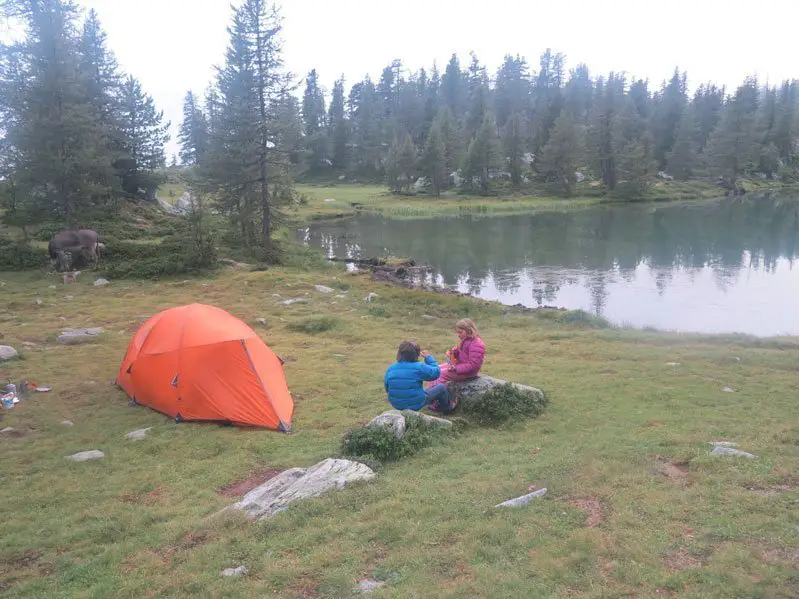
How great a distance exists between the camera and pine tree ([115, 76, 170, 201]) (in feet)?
137

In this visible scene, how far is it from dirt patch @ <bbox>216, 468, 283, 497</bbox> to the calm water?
16794mm

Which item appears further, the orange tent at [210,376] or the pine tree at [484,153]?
the pine tree at [484,153]

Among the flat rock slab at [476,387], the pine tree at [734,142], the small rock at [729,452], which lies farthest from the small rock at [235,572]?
the pine tree at [734,142]

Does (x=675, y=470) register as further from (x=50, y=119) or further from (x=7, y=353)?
(x=50, y=119)

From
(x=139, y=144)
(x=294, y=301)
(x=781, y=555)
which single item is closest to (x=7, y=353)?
(x=294, y=301)

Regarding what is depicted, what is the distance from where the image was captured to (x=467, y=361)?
1063cm

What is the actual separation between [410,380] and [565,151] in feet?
266

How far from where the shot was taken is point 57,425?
35.0 feet

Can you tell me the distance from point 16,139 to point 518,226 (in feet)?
140

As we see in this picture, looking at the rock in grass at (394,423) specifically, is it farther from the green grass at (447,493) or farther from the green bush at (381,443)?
the green grass at (447,493)

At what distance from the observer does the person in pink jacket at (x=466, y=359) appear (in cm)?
1056

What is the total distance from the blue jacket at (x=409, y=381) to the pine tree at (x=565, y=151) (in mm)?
80431

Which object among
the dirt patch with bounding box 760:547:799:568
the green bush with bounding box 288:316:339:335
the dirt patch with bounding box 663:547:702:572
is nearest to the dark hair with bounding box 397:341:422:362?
the dirt patch with bounding box 663:547:702:572

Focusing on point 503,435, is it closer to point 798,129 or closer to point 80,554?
point 80,554
